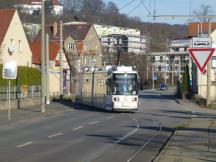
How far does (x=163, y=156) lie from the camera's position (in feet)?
51.1

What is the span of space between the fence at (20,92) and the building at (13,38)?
18.0 metres

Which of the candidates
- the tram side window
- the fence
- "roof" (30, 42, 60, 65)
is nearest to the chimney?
"roof" (30, 42, 60, 65)

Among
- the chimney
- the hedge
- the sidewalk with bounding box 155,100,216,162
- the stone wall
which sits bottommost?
the sidewalk with bounding box 155,100,216,162

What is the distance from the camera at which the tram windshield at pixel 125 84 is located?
139ft

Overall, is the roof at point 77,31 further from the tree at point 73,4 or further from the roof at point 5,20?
the roof at point 5,20

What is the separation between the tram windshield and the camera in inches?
1667

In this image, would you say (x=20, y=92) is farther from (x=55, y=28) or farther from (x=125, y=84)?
(x=55, y=28)

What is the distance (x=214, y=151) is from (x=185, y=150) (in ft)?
2.76

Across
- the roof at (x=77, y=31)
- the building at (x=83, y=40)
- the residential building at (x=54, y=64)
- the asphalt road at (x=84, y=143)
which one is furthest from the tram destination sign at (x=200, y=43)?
the roof at (x=77, y=31)

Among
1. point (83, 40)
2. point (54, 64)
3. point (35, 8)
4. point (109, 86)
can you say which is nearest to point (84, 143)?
point (109, 86)

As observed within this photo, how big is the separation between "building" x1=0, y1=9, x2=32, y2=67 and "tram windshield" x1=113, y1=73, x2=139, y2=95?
30907mm

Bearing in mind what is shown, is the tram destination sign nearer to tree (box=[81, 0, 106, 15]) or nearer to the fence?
the fence

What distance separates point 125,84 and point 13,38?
3580 centimetres

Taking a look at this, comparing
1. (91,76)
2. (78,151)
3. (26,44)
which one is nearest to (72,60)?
(26,44)
